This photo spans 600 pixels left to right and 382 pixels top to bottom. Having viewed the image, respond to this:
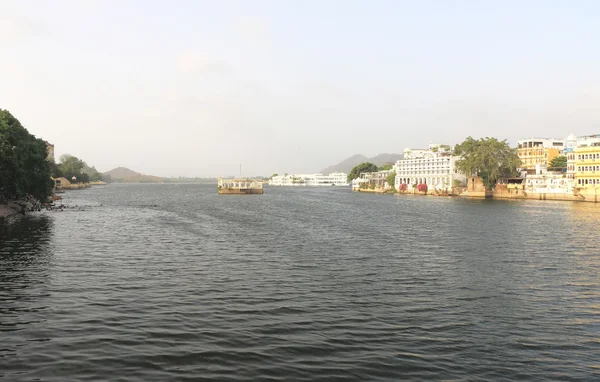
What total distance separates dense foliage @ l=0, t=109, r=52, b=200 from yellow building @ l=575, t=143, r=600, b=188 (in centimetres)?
13814

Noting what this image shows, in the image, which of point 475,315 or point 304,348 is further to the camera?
point 475,315

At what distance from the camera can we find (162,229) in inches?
2227

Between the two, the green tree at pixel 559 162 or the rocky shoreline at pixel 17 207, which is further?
the green tree at pixel 559 162

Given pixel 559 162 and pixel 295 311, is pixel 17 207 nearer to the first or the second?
pixel 295 311

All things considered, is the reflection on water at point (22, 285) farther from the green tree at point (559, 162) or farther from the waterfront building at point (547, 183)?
the green tree at point (559, 162)

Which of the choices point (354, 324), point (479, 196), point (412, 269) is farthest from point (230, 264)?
point (479, 196)

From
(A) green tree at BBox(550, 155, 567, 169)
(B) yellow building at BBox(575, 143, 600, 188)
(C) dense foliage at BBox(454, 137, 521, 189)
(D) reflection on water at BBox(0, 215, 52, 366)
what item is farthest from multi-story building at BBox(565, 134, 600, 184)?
(D) reflection on water at BBox(0, 215, 52, 366)

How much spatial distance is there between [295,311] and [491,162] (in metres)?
153

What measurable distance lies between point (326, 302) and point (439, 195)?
573 feet

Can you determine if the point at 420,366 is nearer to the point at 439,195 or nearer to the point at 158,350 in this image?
the point at 158,350

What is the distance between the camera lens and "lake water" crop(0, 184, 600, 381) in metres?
14.8

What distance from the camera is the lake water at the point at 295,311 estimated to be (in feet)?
48.6

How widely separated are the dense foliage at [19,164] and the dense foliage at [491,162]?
137089 mm

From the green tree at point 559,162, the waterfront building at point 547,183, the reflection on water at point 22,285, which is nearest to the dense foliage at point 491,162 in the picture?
the waterfront building at point 547,183
